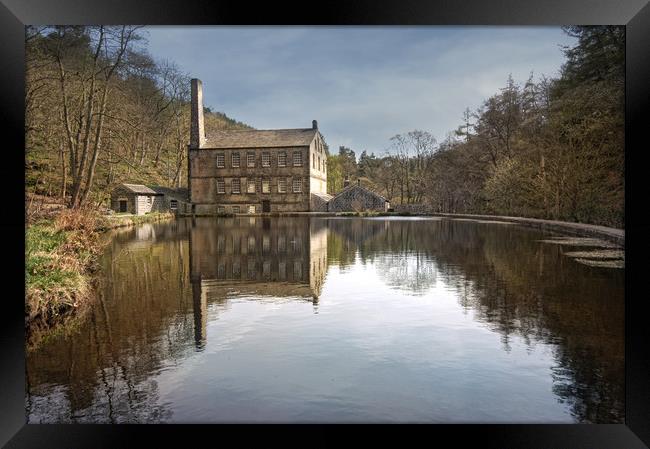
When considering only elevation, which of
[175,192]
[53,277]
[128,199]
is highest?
[175,192]

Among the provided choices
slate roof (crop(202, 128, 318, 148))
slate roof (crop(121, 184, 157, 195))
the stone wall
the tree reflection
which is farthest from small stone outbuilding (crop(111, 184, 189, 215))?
the tree reflection

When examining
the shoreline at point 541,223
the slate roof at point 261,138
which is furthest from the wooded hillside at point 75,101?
the slate roof at point 261,138

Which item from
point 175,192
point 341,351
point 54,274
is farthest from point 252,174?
point 341,351

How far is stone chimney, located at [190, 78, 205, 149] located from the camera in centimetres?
5097

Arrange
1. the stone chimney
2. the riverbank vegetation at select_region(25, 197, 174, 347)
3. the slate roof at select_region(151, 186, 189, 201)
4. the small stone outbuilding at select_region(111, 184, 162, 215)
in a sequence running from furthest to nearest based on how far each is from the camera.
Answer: the stone chimney, the slate roof at select_region(151, 186, 189, 201), the small stone outbuilding at select_region(111, 184, 162, 215), the riverbank vegetation at select_region(25, 197, 174, 347)

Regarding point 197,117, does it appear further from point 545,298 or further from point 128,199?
point 545,298

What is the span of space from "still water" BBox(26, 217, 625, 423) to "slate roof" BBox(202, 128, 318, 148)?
4161cm

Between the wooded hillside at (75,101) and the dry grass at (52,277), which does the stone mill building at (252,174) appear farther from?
the dry grass at (52,277)

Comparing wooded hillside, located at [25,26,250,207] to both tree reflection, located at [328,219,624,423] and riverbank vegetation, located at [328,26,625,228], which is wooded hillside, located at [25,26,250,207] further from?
riverbank vegetation, located at [328,26,625,228]

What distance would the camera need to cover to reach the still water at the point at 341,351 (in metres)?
4.44

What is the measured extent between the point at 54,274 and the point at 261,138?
150ft

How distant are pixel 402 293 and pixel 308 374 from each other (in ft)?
15.5

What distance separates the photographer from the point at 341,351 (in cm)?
598
